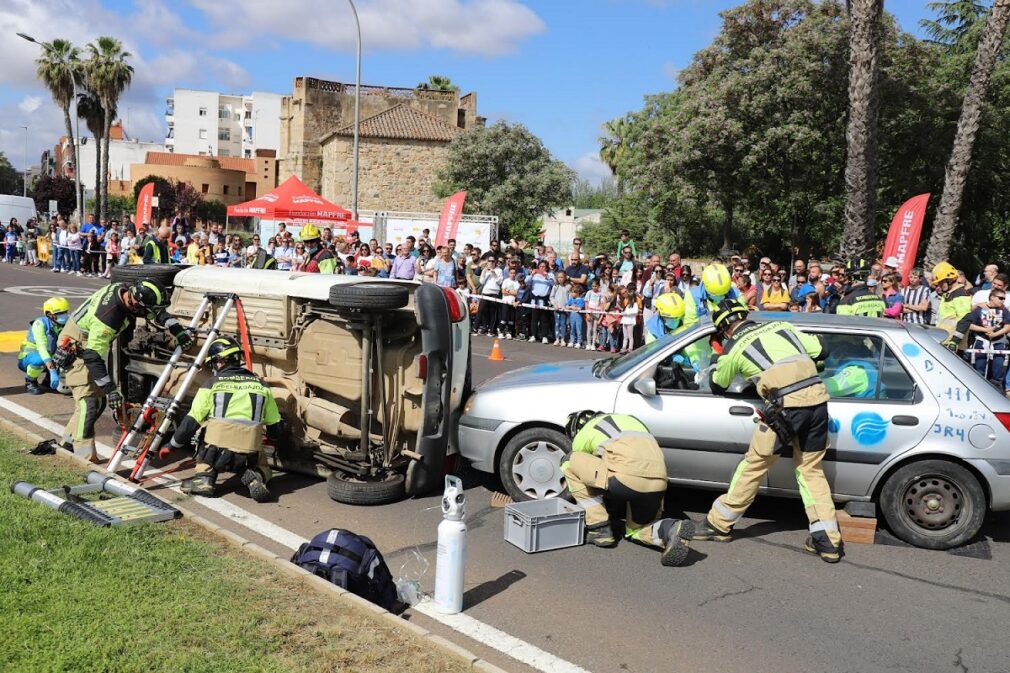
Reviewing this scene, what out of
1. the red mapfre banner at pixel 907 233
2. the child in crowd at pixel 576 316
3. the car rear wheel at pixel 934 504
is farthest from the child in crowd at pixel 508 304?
Result: the car rear wheel at pixel 934 504

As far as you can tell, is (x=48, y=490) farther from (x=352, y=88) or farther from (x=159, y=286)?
(x=352, y=88)

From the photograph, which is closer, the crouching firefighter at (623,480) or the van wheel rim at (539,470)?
the crouching firefighter at (623,480)

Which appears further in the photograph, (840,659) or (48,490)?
(48,490)

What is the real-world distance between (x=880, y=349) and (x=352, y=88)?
61968mm

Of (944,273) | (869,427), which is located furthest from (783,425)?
(944,273)

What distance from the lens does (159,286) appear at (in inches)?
302

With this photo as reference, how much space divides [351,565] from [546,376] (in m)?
2.53

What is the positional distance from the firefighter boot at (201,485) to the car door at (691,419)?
3.03 meters

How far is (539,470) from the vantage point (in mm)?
6477

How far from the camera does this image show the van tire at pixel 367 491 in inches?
252

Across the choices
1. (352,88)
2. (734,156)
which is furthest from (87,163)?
(734,156)

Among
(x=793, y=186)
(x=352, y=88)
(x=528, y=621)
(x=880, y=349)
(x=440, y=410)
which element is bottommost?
(x=528, y=621)

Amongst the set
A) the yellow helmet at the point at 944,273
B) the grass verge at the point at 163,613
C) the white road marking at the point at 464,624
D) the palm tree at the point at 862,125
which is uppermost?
the palm tree at the point at 862,125

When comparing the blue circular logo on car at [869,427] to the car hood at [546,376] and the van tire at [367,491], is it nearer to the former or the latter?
the car hood at [546,376]
